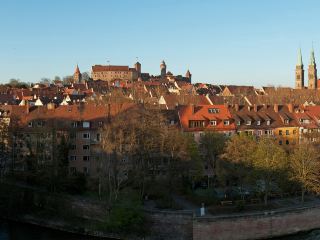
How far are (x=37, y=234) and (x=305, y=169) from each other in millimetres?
23343

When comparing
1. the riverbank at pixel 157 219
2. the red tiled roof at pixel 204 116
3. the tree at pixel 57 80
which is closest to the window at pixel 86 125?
the riverbank at pixel 157 219

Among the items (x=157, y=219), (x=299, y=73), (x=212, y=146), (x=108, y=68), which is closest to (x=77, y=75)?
(x=108, y=68)

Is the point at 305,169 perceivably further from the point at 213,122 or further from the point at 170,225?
the point at 213,122

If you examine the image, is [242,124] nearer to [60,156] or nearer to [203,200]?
[203,200]

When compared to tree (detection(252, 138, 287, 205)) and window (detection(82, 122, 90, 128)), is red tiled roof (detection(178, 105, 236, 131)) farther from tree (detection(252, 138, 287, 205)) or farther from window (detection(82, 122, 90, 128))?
tree (detection(252, 138, 287, 205))

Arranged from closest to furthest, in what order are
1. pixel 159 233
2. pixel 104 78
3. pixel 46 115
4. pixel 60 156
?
pixel 159 233
pixel 60 156
pixel 46 115
pixel 104 78

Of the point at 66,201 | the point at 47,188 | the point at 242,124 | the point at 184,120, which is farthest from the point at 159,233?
the point at 242,124

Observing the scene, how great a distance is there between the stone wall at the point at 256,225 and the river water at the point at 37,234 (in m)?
0.80

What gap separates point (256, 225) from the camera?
3681 centimetres

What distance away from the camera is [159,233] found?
36.4 metres

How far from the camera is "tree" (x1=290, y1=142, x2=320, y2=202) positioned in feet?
135

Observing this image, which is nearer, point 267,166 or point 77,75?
point 267,166

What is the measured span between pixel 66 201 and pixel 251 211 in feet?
51.1

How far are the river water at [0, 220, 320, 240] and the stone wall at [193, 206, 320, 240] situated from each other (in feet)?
2.62
